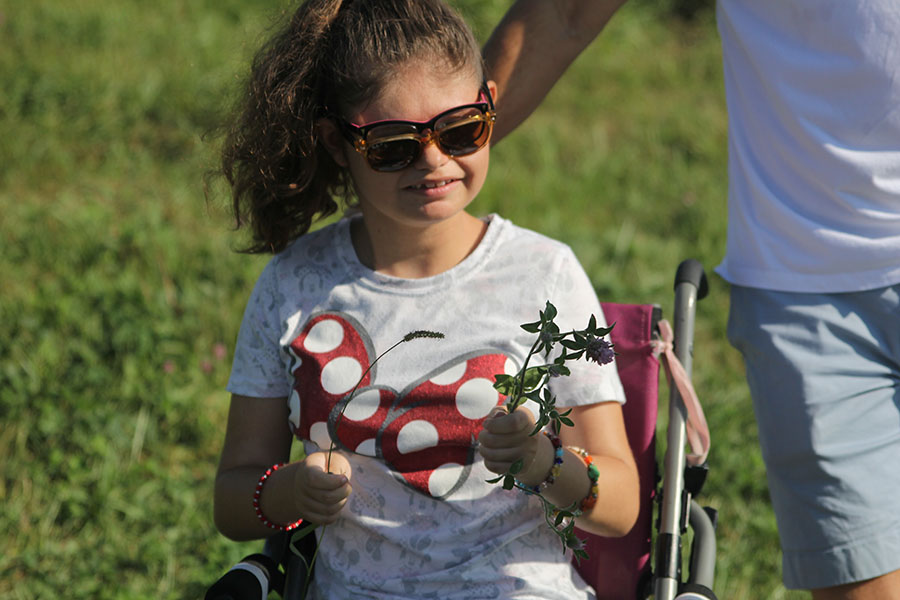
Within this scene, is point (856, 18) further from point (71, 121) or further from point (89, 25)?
point (89, 25)

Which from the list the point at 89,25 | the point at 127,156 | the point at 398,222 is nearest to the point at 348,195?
the point at 398,222

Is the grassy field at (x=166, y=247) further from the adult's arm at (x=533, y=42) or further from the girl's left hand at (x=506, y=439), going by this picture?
the girl's left hand at (x=506, y=439)

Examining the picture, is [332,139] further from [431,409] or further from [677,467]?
[677,467]

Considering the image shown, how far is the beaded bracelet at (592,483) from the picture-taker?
6.93ft

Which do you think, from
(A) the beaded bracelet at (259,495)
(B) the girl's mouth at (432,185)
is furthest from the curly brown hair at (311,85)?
(A) the beaded bracelet at (259,495)

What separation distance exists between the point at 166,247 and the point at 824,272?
10.2 ft

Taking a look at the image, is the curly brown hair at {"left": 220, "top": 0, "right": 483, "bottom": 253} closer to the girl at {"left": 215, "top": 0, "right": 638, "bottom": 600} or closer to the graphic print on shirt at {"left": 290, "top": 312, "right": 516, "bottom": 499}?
the girl at {"left": 215, "top": 0, "right": 638, "bottom": 600}

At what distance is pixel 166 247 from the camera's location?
459 cm

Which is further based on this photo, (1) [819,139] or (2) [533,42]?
(2) [533,42]

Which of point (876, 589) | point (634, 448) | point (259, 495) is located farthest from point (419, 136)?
point (876, 589)

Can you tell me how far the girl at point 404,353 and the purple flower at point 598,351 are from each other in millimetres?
334

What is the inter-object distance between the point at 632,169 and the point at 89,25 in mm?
3338

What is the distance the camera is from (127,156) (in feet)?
18.1

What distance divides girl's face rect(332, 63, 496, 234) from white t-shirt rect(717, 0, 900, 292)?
607 mm
